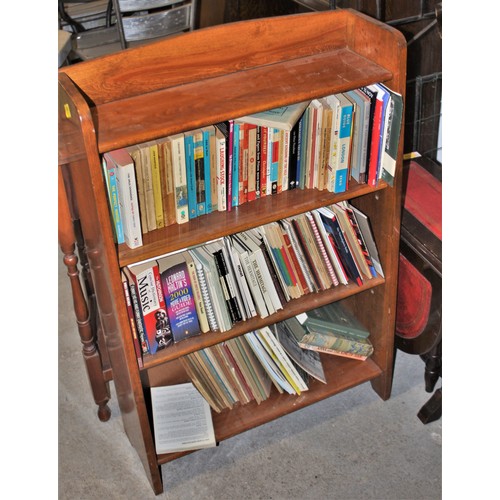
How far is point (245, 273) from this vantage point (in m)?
2.12

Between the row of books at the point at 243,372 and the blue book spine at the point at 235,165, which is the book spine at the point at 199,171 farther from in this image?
the row of books at the point at 243,372

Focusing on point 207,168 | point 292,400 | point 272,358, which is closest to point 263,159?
point 207,168

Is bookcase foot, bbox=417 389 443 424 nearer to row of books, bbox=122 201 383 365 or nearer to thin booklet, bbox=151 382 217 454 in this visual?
row of books, bbox=122 201 383 365

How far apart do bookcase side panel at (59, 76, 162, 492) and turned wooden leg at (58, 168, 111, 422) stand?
0.07 metres

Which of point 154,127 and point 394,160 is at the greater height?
point 154,127

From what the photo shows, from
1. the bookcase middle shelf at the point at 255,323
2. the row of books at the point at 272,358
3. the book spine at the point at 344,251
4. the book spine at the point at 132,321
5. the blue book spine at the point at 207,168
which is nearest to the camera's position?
the blue book spine at the point at 207,168

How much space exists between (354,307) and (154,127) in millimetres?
1188

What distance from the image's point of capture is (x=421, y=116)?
9.00 feet

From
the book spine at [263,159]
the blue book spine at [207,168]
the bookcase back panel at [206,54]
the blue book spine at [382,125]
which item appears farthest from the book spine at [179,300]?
the blue book spine at [382,125]

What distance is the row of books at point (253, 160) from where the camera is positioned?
5.83ft

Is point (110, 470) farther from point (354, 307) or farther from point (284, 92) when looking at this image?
point (284, 92)

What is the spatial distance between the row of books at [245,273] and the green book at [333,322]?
7.0 inches

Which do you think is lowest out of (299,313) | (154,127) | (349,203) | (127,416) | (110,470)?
(110,470)

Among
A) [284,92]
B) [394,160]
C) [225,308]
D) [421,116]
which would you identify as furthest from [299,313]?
[421,116]
